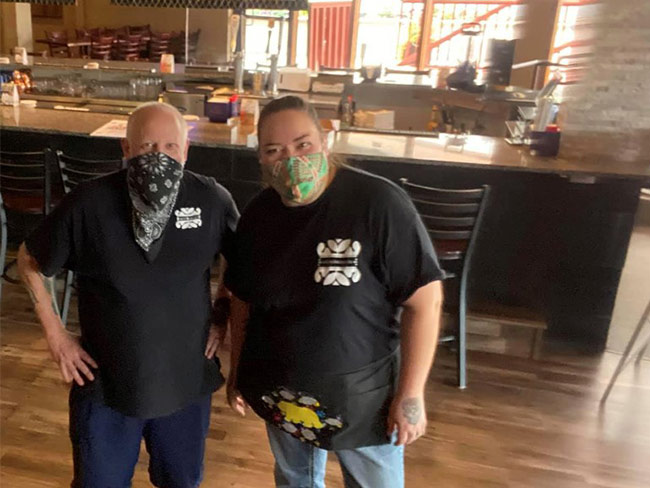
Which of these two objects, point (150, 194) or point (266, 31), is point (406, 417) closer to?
point (150, 194)

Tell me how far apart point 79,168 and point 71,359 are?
1639 mm

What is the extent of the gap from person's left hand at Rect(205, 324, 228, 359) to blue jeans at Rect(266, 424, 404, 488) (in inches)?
9.8

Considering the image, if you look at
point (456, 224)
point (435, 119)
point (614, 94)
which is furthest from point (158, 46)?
point (456, 224)

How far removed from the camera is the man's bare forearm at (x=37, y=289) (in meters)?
1.55

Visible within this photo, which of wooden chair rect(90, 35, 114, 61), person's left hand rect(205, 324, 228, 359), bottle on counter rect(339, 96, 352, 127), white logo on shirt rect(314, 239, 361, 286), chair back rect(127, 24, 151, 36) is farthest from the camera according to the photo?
chair back rect(127, 24, 151, 36)

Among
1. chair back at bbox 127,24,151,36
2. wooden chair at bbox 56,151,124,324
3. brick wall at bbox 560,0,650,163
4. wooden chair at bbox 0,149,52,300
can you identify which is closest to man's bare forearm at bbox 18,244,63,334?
wooden chair at bbox 56,151,124,324

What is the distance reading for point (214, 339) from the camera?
1693 millimetres

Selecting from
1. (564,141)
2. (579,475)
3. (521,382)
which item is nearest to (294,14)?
(564,141)

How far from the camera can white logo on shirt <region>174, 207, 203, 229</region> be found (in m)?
1.53

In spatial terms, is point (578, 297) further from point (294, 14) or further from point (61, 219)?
point (294, 14)

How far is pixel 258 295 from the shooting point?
4.69ft

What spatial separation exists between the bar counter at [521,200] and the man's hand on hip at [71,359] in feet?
5.46

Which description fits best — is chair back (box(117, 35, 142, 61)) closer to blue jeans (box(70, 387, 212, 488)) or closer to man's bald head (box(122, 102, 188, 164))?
man's bald head (box(122, 102, 188, 164))

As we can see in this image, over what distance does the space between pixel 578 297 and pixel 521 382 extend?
1.99 feet
